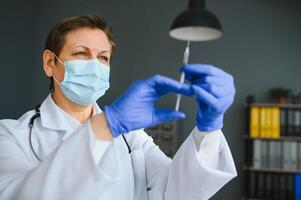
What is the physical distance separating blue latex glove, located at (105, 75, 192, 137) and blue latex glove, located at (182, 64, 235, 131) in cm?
4

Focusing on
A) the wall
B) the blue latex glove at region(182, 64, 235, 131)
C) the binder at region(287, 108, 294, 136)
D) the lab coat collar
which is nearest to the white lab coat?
the lab coat collar

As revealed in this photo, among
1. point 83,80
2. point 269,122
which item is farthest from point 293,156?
point 83,80

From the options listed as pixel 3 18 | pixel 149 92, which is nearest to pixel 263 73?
pixel 3 18

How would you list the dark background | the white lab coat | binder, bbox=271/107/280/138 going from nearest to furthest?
1. the white lab coat
2. binder, bbox=271/107/280/138
3. the dark background

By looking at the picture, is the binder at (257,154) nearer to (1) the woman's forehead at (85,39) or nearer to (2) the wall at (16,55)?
(2) the wall at (16,55)

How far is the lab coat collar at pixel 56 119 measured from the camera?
1129mm

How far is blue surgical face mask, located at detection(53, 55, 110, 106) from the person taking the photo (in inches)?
48.3

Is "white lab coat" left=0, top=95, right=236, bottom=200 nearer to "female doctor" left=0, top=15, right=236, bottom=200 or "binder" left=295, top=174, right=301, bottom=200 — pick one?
"female doctor" left=0, top=15, right=236, bottom=200

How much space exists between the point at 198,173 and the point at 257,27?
11.8 ft

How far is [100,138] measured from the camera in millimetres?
777

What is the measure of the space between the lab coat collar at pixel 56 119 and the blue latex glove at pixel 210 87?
47 cm

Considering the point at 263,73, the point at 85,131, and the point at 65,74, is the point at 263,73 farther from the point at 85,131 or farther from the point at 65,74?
the point at 85,131

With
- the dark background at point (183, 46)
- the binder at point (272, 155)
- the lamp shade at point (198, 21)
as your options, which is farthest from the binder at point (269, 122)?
the lamp shade at point (198, 21)

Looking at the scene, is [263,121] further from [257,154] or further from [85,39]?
[85,39]
